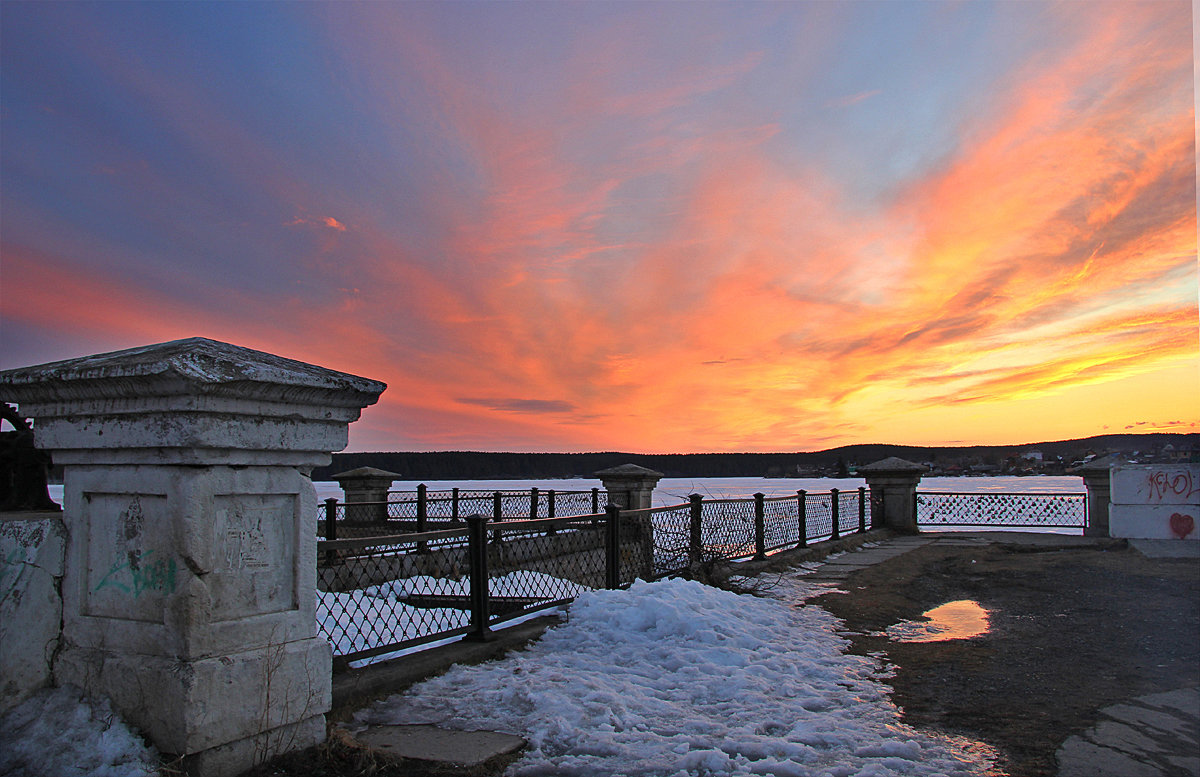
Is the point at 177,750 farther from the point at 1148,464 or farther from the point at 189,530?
the point at 1148,464

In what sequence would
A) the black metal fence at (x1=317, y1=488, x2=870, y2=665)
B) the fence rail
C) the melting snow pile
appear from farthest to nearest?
the black metal fence at (x1=317, y1=488, x2=870, y2=665)
the fence rail
the melting snow pile

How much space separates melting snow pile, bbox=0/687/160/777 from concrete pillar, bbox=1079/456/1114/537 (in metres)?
19.0

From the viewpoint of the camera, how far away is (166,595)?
10.4ft

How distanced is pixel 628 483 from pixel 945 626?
882cm

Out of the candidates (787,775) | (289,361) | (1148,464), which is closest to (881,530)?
(1148,464)

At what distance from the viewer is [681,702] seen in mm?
4645

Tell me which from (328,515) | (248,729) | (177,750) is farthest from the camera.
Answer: (328,515)

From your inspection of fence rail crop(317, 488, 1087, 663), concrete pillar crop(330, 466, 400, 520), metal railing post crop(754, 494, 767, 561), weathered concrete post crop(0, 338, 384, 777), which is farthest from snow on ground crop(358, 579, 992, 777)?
concrete pillar crop(330, 466, 400, 520)

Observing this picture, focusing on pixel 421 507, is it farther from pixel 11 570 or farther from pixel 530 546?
pixel 11 570

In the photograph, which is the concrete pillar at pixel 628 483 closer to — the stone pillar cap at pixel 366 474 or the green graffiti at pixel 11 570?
the stone pillar cap at pixel 366 474

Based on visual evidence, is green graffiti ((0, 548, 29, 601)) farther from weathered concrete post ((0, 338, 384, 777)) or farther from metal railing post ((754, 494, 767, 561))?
metal railing post ((754, 494, 767, 561))

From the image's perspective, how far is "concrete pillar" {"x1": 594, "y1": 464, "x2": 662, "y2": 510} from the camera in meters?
15.5

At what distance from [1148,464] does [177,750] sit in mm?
15422

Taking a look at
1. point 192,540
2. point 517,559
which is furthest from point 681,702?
point 517,559
